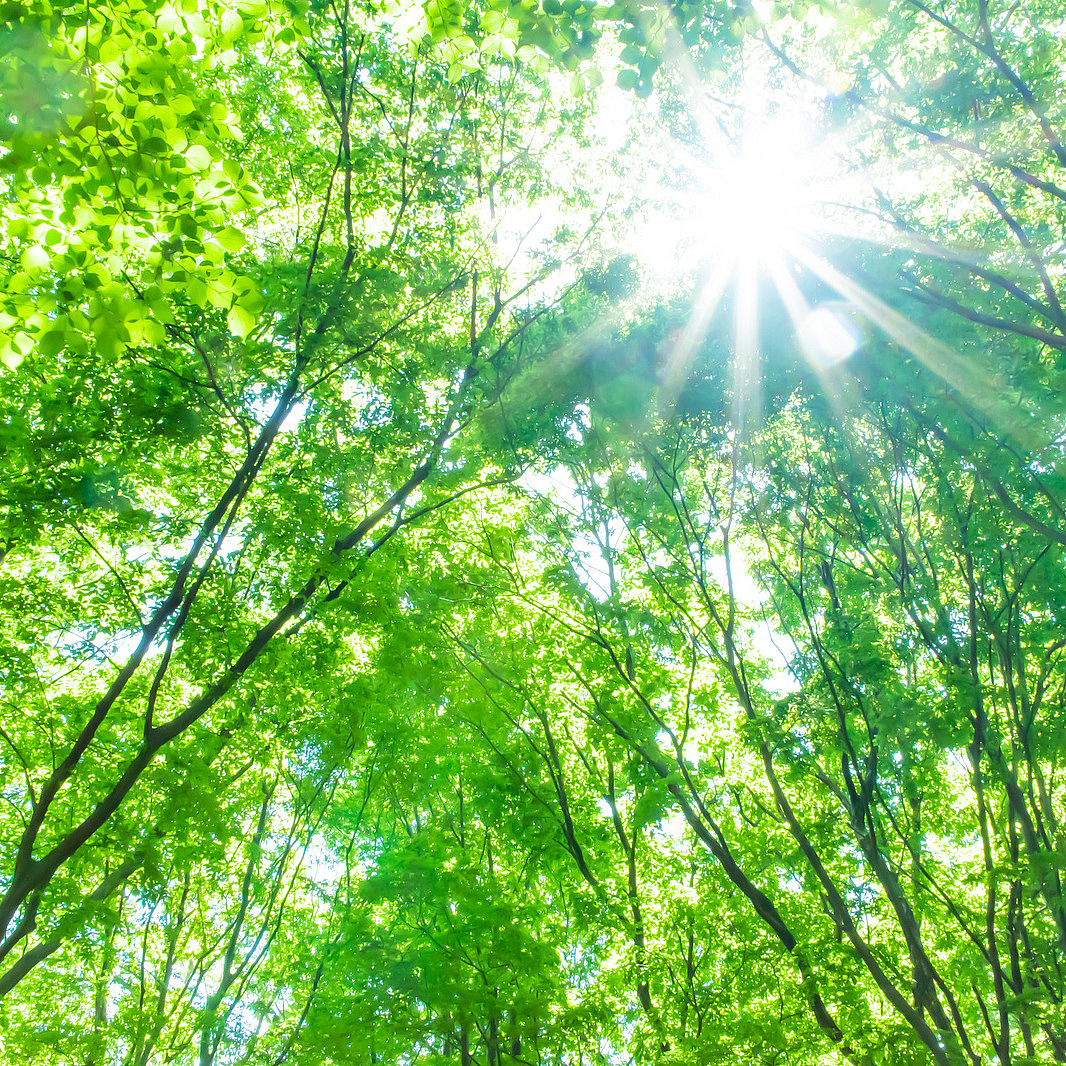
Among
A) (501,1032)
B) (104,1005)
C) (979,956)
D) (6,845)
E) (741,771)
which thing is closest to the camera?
(501,1032)

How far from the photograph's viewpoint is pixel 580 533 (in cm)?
773

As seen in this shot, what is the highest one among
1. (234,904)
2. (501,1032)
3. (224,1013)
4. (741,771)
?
(741,771)

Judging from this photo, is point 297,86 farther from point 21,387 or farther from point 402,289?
point 21,387

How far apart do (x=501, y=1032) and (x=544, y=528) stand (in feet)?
16.1

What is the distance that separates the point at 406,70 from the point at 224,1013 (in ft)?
35.0

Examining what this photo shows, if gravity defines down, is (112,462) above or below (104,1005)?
above

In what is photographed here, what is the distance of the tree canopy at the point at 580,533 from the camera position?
4.66 metres

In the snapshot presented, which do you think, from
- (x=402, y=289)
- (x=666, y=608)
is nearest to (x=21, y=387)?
(x=402, y=289)

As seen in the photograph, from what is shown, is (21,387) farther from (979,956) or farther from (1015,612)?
(979,956)

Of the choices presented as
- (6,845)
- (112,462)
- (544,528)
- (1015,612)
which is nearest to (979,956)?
(1015,612)

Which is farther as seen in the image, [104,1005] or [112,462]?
[104,1005]

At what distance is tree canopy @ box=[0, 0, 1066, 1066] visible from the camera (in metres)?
4.66

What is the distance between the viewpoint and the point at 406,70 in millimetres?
6574

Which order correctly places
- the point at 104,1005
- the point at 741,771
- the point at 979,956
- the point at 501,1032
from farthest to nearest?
the point at 104,1005, the point at 741,771, the point at 979,956, the point at 501,1032
